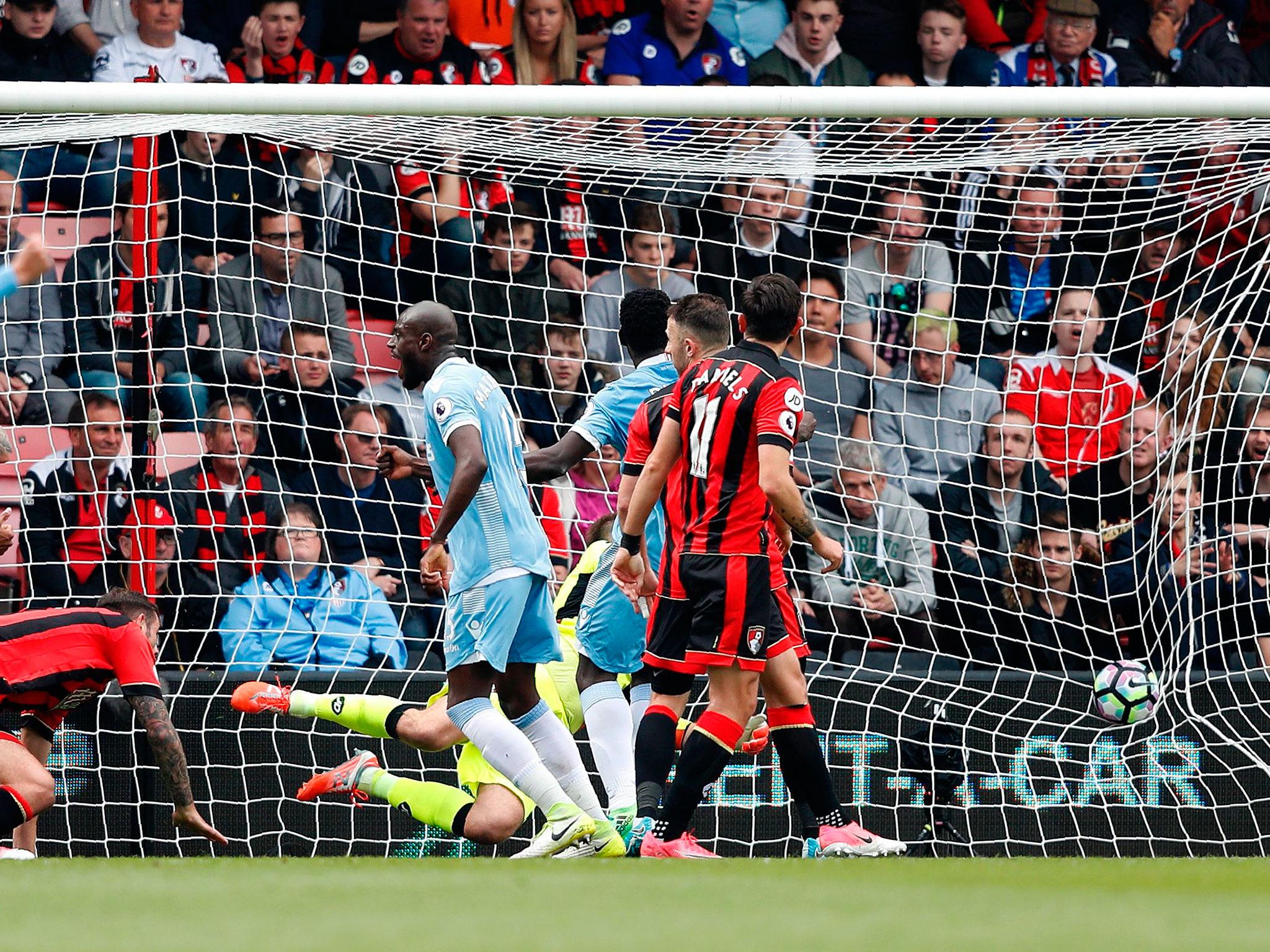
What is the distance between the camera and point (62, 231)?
9.05 m

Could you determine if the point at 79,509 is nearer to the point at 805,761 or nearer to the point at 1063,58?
the point at 805,761

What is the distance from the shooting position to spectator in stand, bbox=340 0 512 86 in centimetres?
977

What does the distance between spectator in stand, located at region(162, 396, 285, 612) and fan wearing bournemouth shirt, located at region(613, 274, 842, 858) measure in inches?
117

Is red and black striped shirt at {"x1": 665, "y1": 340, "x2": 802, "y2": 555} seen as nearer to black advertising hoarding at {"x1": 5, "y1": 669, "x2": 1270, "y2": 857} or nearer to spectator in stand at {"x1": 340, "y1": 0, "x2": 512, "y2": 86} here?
black advertising hoarding at {"x1": 5, "y1": 669, "x2": 1270, "y2": 857}

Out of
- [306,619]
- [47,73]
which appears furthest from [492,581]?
[47,73]

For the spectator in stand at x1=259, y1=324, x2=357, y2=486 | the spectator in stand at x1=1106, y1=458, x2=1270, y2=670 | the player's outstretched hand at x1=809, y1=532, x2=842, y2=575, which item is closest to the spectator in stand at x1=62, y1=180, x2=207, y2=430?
the spectator in stand at x1=259, y1=324, x2=357, y2=486

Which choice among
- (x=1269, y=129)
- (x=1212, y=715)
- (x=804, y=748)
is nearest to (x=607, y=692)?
(x=804, y=748)

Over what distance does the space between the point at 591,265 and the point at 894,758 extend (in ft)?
10.2

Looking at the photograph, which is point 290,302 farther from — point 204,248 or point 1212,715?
point 1212,715

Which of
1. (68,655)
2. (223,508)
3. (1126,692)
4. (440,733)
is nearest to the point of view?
(68,655)

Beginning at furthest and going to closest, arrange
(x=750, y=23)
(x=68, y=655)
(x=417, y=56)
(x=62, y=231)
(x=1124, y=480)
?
(x=750, y=23) → (x=417, y=56) → (x=62, y=231) → (x=1124, y=480) → (x=68, y=655)

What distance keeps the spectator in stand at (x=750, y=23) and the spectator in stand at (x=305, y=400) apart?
327cm

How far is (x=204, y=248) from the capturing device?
29.3 feet

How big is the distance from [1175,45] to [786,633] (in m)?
6.43
